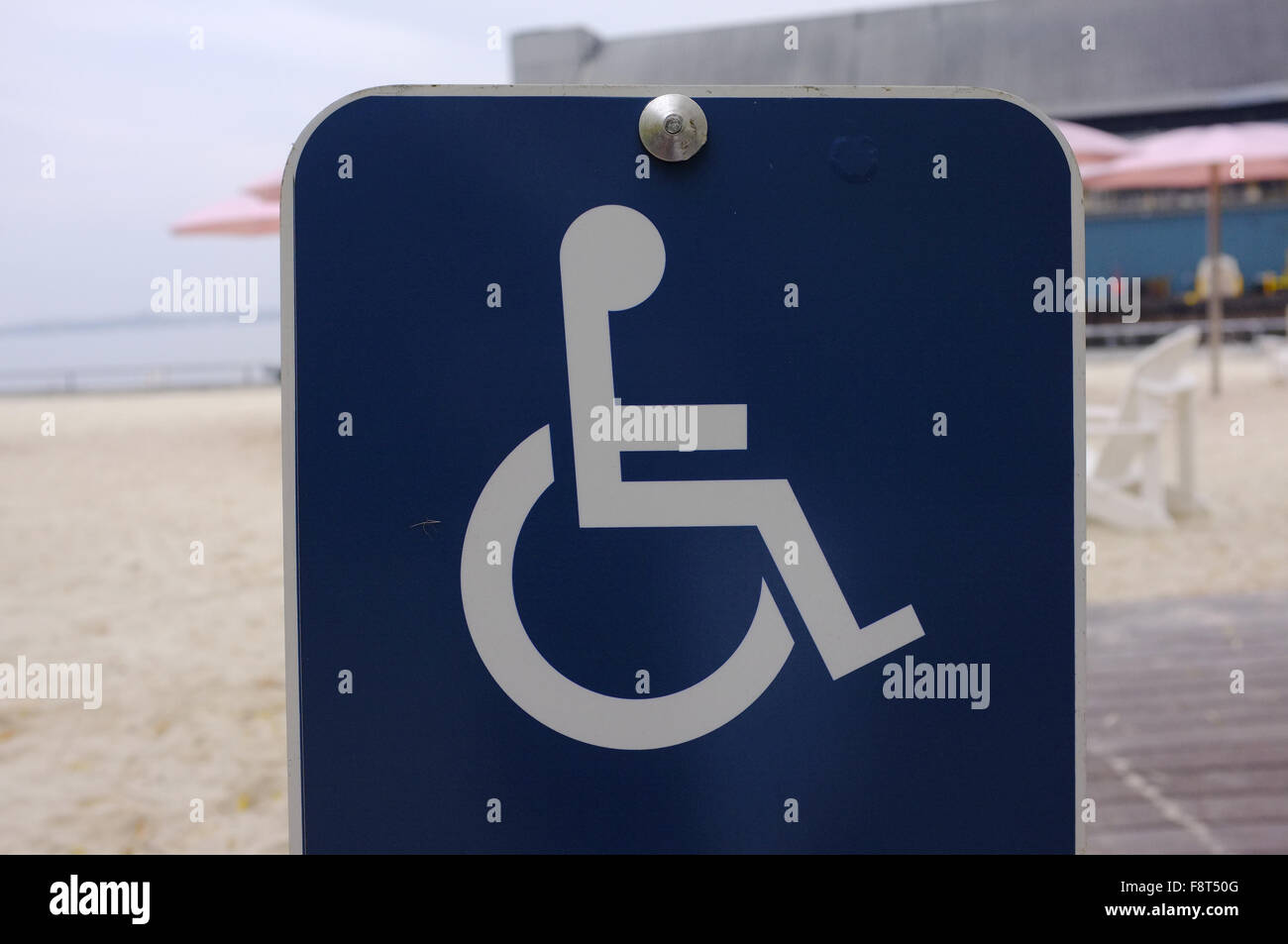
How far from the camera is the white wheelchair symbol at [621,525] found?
2.93 ft

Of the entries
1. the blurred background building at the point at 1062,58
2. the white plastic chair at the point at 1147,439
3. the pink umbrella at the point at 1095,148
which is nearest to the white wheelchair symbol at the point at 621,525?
the white plastic chair at the point at 1147,439

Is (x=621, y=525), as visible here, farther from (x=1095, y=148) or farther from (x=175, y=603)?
(x=1095, y=148)

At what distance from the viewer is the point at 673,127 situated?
0.88 metres

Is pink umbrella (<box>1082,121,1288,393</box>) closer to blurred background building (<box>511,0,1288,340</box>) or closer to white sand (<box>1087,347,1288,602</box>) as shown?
white sand (<box>1087,347,1288,602</box>)

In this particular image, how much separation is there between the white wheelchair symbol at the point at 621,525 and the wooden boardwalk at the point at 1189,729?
4.59 ft

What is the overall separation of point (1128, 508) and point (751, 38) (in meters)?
25.2

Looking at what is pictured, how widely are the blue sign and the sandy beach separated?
1946 millimetres

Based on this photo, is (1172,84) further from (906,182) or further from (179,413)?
(906,182)

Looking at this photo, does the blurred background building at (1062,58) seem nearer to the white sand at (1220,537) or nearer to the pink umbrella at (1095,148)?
the pink umbrella at (1095,148)

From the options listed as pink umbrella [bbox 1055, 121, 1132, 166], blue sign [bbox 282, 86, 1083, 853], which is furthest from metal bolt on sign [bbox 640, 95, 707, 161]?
pink umbrella [bbox 1055, 121, 1132, 166]

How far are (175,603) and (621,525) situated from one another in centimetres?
471

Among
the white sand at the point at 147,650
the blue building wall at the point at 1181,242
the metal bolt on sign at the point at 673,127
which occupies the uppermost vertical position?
the blue building wall at the point at 1181,242

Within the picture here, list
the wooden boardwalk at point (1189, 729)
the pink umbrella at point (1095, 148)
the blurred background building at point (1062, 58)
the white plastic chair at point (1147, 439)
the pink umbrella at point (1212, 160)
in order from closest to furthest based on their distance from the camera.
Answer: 1. the wooden boardwalk at point (1189, 729)
2. the white plastic chair at point (1147, 439)
3. the pink umbrella at point (1095, 148)
4. the pink umbrella at point (1212, 160)
5. the blurred background building at point (1062, 58)
